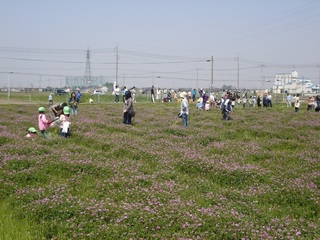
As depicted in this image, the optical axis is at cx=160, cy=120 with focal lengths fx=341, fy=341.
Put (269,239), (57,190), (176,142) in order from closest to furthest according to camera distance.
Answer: (269,239)
(57,190)
(176,142)

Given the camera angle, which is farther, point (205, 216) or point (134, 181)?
point (134, 181)

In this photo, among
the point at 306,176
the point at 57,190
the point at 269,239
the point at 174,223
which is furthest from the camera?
the point at 306,176

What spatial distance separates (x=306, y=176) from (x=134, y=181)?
4544 millimetres

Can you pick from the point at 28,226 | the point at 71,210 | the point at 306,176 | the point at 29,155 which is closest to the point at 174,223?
the point at 71,210

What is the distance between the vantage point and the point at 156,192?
745 cm

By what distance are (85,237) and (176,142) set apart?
9.49 meters

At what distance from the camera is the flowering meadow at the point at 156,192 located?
227 inches

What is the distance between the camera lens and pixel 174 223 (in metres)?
5.92

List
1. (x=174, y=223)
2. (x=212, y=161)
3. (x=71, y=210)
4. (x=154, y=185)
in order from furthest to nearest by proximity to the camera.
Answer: (x=212, y=161) < (x=154, y=185) < (x=71, y=210) < (x=174, y=223)

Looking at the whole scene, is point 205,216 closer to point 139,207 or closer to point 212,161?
point 139,207

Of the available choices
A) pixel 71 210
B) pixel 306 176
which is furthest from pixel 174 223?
pixel 306 176

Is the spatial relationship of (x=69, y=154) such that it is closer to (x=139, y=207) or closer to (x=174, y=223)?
(x=139, y=207)

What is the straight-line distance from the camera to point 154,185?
8.05 m

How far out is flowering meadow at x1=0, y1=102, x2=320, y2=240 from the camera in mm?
5777
